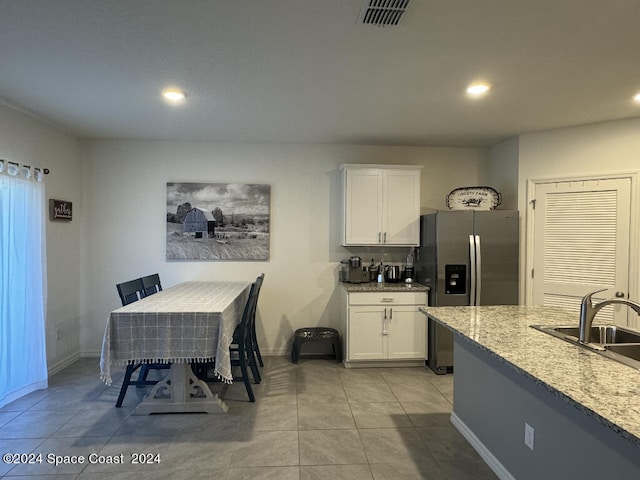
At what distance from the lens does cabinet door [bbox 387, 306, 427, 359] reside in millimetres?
3855

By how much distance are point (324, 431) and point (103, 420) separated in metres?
1.69

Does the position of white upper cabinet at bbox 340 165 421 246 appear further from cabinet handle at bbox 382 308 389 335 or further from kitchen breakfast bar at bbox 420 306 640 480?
kitchen breakfast bar at bbox 420 306 640 480

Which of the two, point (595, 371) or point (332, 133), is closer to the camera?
point (595, 371)

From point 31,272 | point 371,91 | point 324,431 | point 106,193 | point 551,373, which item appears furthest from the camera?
point 106,193

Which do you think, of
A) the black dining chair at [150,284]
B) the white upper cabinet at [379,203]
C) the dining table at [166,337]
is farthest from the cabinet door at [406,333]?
the black dining chair at [150,284]

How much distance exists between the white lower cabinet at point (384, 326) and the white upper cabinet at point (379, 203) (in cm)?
65

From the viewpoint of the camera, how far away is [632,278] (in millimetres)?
3359

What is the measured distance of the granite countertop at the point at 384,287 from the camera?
3.82m

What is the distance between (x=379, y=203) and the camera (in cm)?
407

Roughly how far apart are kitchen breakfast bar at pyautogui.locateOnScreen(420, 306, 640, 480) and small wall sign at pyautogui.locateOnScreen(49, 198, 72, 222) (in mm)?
3678

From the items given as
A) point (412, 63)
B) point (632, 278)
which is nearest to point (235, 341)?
point (412, 63)

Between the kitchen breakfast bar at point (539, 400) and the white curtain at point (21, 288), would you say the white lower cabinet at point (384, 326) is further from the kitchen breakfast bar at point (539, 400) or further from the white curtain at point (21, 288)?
the white curtain at point (21, 288)

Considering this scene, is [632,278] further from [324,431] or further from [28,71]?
[28,71]

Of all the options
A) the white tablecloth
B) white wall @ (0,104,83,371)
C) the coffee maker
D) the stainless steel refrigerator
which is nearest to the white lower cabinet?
the stainless steel refrigerator
